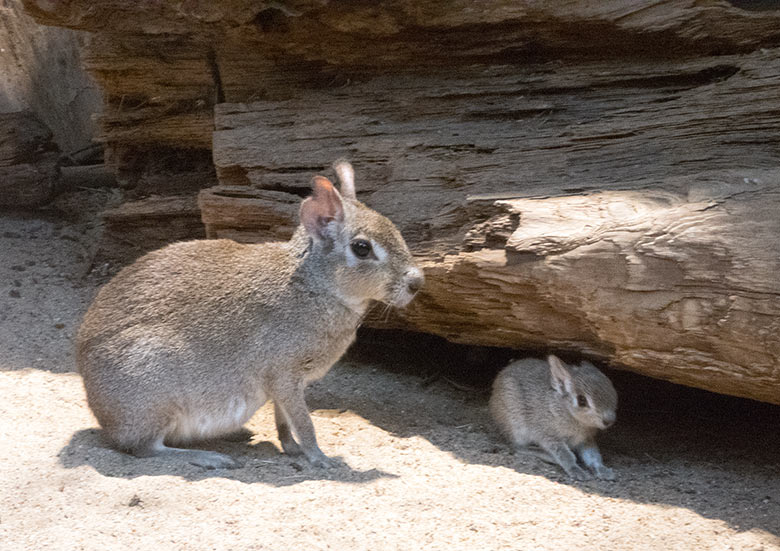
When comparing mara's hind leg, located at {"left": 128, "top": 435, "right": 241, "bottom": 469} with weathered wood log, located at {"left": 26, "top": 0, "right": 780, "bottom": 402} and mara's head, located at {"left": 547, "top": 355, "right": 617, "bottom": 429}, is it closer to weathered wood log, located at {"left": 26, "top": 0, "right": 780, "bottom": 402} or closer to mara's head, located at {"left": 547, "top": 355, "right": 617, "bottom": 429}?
weathered wood log, located at {"left": 26, "top": 0, "right": 780, "bottom": 402}

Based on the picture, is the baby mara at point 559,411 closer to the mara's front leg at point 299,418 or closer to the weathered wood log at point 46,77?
the mara's front leg at point 299,418

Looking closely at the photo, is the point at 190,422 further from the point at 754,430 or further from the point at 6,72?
the point at 6,72

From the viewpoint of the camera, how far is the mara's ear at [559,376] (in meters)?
6.01

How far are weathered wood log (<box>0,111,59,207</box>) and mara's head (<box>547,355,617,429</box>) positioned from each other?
6.26m

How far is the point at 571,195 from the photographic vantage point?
561cm

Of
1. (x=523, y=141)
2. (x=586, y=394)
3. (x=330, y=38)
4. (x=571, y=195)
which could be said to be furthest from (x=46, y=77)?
(x=586, y=394)

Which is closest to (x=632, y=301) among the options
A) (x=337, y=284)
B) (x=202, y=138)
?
(x=337, y=284)

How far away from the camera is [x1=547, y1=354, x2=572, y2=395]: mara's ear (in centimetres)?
601

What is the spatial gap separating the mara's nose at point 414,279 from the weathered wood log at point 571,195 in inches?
13.6

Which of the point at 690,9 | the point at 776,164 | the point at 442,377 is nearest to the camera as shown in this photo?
the point at 776,164

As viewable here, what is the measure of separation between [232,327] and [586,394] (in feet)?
8.10

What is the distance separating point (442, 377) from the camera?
7.60m

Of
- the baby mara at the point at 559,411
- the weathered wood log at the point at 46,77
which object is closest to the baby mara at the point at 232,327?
the baby mara at the point at 559,411

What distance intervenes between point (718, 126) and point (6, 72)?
7.80 m
